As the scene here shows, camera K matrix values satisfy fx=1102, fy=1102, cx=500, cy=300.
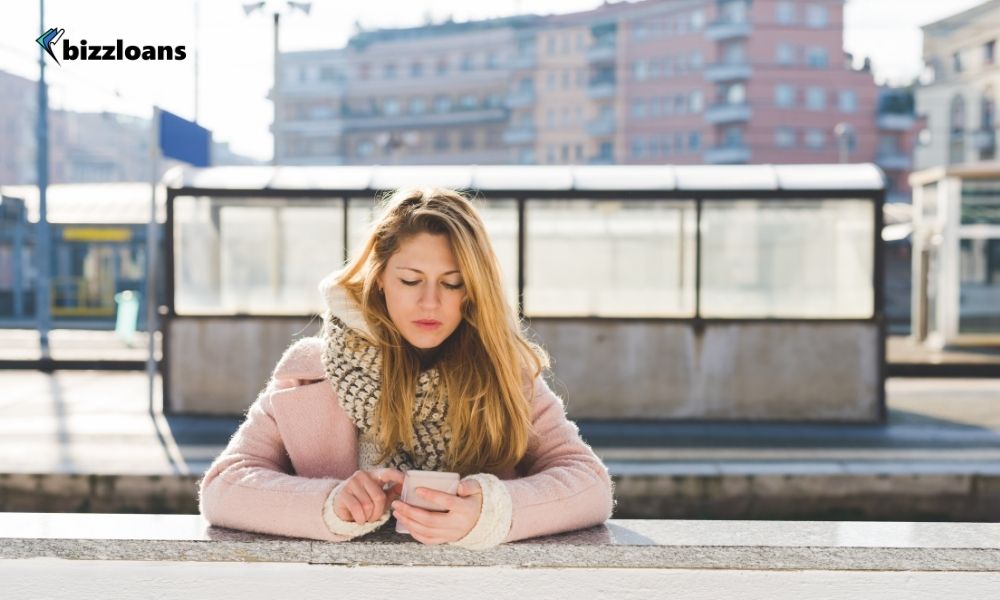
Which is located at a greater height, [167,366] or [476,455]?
[476,455]

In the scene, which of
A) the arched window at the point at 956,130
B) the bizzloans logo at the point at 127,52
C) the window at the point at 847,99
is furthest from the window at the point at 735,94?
the bizzloans logo at the point at 127,52

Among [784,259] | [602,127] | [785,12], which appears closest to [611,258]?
[784,259]

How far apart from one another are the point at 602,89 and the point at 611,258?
2673 inches

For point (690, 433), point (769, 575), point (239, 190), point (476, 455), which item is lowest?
point (690, 433)

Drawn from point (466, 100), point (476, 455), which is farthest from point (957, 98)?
point (476, 455)

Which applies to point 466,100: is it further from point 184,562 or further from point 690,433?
point 184,562

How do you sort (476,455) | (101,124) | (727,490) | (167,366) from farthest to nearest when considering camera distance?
(101,124), (167,366), (727,490), (476,455)

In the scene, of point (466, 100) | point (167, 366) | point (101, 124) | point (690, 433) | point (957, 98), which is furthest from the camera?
point (101, 124)

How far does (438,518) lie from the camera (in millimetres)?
2059

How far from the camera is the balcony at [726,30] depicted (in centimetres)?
7062

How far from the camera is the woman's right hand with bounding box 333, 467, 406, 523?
6.90 feet

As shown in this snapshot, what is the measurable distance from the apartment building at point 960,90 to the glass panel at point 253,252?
161 feet

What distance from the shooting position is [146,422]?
10164 mm

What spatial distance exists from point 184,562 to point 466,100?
84485 mm
